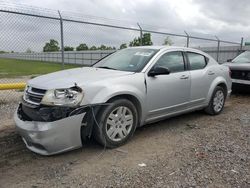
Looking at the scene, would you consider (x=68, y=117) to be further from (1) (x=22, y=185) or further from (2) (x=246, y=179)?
(2) (x=246, y=179)

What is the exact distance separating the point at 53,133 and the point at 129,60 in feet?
7.19

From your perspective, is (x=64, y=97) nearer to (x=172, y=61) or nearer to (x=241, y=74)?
(x=172, y=61)

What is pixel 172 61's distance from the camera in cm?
538

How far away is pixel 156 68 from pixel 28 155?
2518 mm

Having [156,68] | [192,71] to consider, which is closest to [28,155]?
[156,68]

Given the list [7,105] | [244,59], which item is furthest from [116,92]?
[244,59]

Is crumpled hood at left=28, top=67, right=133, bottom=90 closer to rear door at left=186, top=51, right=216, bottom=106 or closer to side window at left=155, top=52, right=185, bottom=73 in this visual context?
side window at left=155, top=52, right=185, bottom=73

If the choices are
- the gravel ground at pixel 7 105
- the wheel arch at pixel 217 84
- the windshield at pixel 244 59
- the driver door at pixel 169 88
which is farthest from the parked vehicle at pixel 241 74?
the gravel ground at pixel 7 105

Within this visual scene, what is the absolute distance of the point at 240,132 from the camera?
209 inches

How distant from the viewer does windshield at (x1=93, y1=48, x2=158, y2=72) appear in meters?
4.92

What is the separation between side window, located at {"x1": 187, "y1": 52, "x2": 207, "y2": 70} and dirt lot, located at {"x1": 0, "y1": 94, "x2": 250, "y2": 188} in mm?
1392

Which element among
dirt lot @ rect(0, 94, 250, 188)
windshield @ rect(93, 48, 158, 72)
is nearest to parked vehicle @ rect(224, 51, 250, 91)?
dirt lot @ rect(0, 94, 250, 188)

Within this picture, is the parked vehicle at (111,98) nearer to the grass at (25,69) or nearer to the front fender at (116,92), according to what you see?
the front fender at (116,92)

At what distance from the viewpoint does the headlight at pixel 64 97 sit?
3.79 metres
